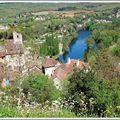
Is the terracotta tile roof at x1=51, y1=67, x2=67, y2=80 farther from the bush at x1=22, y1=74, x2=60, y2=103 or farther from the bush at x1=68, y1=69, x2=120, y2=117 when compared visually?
the bush at x1=68, y1=69, x2=120, y2=117

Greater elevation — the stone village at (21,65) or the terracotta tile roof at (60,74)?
the stone village at (21,65)

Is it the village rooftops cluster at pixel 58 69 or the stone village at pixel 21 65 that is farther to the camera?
the village rooftops cluster at pixel 58 69

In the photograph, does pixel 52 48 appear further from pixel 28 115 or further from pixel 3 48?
pixel 28 115

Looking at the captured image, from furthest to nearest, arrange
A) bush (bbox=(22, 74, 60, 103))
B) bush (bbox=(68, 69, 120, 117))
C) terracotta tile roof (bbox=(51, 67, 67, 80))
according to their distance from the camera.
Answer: terracotta tile roof (bbox=(51, 67, 67, 80))
bush (bbox=(22, 74, 60, 103))
bush (bbox=(68, 69, 120, 117))

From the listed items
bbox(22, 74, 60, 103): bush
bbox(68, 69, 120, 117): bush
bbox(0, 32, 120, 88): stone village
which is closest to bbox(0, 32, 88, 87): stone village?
bbox(0, 32, 120, 88): stone village

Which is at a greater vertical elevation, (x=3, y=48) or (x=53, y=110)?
(x=53, y=110)

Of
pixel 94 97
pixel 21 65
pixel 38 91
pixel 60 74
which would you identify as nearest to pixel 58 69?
pixel 60 74

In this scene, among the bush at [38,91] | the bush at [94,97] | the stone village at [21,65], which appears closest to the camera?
the bush at [94,97]

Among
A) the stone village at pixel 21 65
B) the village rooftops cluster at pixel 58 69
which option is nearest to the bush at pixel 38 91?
the stone village at pixel 21 65

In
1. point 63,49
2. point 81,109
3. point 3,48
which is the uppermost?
point 81,109

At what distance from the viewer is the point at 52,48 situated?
1475cm

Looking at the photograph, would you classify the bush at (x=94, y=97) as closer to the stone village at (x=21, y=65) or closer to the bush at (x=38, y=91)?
the bush at (x=38, y=91)

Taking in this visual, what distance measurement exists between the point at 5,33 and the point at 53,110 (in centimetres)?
854

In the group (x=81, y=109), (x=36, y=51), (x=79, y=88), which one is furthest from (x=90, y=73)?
(x=36, y=51)
